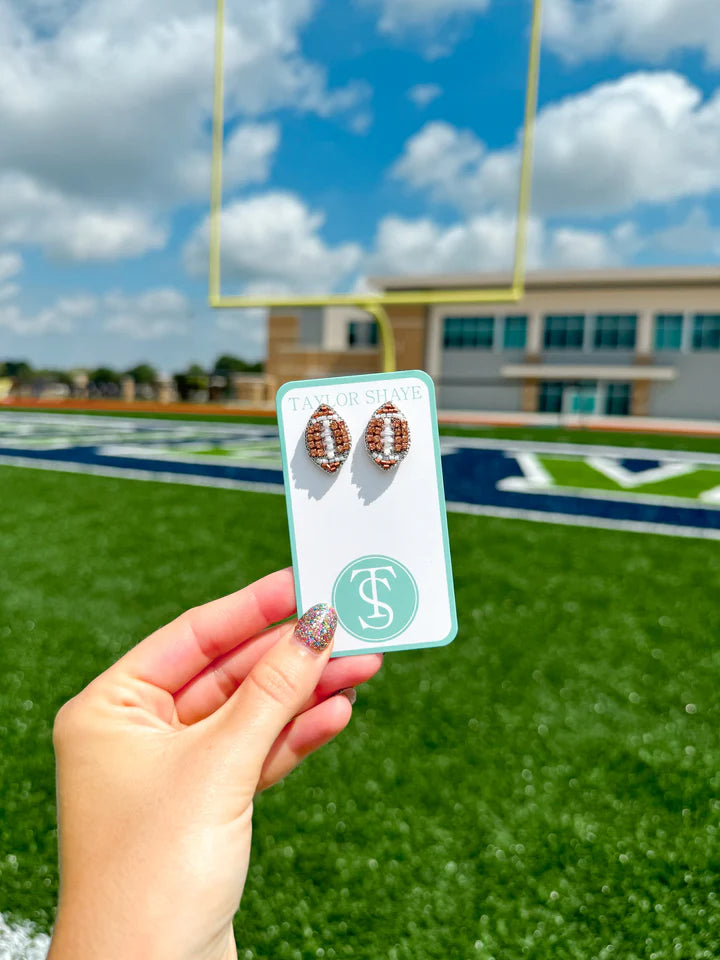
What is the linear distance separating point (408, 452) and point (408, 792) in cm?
161

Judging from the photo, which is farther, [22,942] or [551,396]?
[551,396]

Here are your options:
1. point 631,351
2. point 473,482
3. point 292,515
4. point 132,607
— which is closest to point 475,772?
point 292,515

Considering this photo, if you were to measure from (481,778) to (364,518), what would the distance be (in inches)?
64.0

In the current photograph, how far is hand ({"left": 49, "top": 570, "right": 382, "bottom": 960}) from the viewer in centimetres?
95

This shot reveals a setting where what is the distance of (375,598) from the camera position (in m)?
1.43

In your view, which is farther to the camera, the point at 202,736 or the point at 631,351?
the point at 631,351

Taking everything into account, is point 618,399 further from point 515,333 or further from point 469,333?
point 469,333

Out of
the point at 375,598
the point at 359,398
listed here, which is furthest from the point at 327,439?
the point at 375,598

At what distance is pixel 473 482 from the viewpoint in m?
9.61

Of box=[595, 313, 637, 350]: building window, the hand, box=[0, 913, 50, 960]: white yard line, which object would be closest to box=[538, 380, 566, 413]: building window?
box=[595, 313, 637, 350]: building window

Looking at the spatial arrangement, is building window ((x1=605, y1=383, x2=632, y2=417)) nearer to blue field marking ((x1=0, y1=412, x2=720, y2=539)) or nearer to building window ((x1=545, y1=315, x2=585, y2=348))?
building window ((x1=545, y1=315, x2=585, y2=348))

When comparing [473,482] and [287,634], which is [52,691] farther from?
[473,482]

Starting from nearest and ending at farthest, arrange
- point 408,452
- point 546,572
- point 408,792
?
point 408,452, point 408,792, point 546,572

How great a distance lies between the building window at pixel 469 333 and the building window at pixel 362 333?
156 inches
